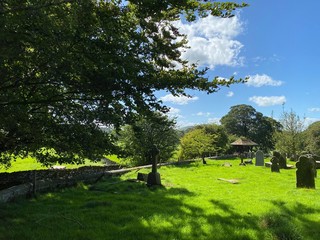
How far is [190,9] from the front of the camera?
334 inches

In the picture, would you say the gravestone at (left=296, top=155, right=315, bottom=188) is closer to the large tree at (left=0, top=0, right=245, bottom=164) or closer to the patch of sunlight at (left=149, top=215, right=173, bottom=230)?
the large tree at (left=0, top=0, right=245, bottom=164)

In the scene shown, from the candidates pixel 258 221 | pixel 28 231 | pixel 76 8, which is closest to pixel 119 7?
pixel 76 8

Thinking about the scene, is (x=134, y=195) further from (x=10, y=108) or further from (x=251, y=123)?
(x=251, y=123)

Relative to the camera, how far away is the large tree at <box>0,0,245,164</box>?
21.2 feet

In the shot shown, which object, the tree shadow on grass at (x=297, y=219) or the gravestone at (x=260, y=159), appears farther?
the gravestone at (x=260, y=159)

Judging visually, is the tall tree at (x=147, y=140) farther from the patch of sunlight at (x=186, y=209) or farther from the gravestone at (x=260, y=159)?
the patch of sunlight at (x=186, y=209)

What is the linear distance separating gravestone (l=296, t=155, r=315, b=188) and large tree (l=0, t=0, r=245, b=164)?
654 cm

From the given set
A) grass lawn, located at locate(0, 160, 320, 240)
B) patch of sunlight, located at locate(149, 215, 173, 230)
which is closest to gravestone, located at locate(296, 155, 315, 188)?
grass lawn, located at locate(0, 160, 320, 240)

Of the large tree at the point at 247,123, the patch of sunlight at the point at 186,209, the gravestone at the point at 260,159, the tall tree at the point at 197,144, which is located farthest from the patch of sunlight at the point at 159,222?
the large tree at the point at 247,123

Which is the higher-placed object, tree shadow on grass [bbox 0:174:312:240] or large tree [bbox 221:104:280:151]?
large tree [bbox 221:104:280:151]

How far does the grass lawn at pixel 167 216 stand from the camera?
6.79 metres

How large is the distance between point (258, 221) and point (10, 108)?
6913 mm

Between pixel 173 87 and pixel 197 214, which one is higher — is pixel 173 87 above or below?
above

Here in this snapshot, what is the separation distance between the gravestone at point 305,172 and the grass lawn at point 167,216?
92cm
